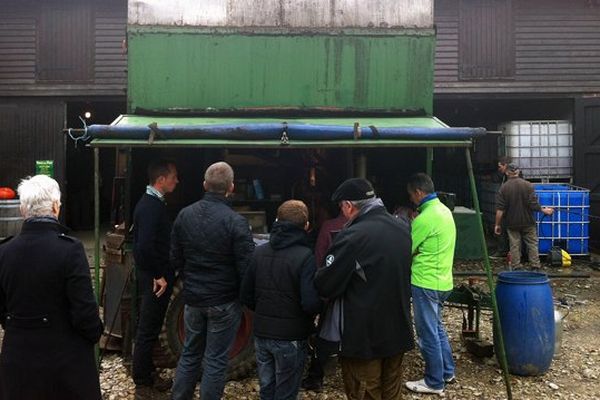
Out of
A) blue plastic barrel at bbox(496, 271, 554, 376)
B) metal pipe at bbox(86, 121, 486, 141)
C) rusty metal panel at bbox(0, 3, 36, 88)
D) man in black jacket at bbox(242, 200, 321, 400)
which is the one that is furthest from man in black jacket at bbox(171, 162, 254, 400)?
rusty metal panel at bbox(0, 3, 36, 88)

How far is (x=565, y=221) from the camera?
406 inches

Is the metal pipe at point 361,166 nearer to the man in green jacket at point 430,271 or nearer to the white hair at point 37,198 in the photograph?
the man in green jacket at point 430,271

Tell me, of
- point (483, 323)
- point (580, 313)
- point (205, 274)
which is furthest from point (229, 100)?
point (580, 313)

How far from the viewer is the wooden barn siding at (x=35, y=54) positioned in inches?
458

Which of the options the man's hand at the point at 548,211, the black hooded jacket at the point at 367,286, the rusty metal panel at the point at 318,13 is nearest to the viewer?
the black hooded jacket at the point at 367,286

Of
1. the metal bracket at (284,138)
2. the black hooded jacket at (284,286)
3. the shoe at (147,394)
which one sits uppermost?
the metal bracket at (284,138)

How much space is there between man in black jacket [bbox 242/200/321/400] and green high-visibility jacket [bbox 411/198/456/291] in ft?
4.33

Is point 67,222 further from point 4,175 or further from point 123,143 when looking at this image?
point 123,143

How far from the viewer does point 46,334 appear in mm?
Result: 2676

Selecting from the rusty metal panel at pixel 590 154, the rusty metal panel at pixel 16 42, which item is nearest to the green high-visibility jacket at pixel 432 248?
the rusty metal panel at pixel 590 154

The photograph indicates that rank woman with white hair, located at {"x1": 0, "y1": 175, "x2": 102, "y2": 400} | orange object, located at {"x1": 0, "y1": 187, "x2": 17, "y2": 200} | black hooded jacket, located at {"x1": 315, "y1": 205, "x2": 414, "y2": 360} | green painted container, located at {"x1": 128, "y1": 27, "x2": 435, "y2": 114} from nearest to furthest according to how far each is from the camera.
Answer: woman with white hair, located at {"x1": 0, "y1": 175, "x2": 102, "y2": 400}
black hooded jacket, located at {"x1": 315, "y1": 205, "x2": 414, "y2": 360}
green painted container, located at {"x1": 128, "y1": 27, "x2": 435, "y2": 114}
orange object, located at {"x1": 0, "y1": 187, "x2": 17, "y2": 200}

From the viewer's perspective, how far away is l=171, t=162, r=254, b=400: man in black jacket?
370 cm

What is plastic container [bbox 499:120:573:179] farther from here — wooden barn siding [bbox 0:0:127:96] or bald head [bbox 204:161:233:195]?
bald head [bbox 204:161:233:195]

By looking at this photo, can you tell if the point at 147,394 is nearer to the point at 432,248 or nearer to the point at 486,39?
the point at 432,248
